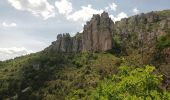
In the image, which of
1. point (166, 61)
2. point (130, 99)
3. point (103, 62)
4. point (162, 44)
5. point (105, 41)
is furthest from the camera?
point (105, 41)

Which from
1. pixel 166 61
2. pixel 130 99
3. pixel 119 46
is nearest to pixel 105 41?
pixel 119 46

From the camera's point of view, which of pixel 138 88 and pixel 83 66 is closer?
pixel 138 88

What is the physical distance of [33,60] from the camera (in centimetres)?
19725

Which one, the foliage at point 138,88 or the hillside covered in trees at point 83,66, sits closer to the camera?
the foliage at point 138,88

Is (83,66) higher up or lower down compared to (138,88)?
higher up

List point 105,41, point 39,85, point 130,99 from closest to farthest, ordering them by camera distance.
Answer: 1. point 130,99
2. point 39,85
3. point 105,41

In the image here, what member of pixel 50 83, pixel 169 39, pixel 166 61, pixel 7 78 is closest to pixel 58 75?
pixel 50 83

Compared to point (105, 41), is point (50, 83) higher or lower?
lower

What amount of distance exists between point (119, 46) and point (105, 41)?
6906 millimetres

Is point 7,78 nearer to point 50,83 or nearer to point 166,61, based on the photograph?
point 50,83

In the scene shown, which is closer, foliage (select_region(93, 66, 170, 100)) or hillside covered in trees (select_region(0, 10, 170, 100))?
foliage (select_region(93, 66, 170, 100))

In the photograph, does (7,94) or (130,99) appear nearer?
(130,99)

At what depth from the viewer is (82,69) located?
172 m

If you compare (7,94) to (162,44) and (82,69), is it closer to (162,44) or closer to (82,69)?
(82,69)
